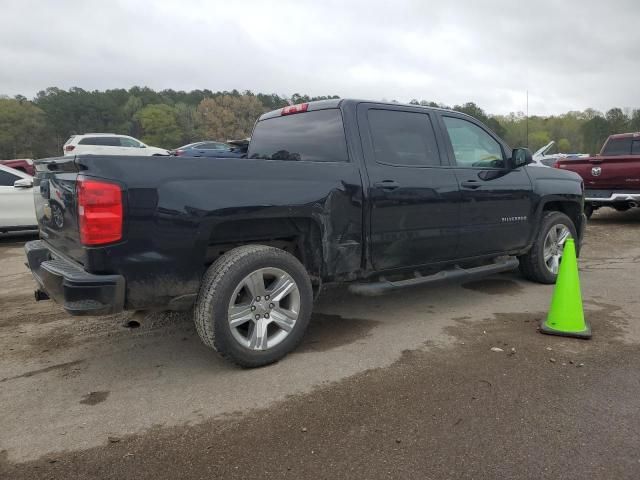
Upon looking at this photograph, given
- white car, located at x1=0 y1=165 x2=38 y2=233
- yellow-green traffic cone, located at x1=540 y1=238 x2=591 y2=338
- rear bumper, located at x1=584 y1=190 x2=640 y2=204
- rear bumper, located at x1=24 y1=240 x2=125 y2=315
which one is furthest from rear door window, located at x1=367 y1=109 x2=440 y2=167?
white car, located at x1=0 y1=165 x2=38 y2=233

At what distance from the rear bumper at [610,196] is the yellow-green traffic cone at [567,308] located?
252 inches

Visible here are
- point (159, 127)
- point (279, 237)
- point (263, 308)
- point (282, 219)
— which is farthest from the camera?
point (159, 127)

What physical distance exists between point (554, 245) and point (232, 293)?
4.12 meters

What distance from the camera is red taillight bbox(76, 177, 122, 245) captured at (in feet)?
9.37

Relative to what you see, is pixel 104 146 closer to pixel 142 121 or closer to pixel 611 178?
pixel 611 178

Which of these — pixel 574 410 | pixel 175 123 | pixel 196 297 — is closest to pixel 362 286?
pixel 196 297

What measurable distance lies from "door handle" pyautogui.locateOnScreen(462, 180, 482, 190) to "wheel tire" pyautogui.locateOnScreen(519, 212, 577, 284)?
1.26 metres

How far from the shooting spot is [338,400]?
9.81 feet

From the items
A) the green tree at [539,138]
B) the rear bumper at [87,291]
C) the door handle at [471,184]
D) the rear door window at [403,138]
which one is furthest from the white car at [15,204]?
the green tree at [539,138]

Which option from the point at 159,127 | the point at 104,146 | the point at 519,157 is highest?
the point at 159,127

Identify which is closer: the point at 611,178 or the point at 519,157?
the point at 519,157

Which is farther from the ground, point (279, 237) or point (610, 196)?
point (279, 237)

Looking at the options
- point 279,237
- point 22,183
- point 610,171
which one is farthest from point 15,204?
point 610,171

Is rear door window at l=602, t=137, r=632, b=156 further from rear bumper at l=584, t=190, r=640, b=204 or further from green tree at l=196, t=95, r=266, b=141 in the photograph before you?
green tree at l=196, t=95, r=266, b=141
